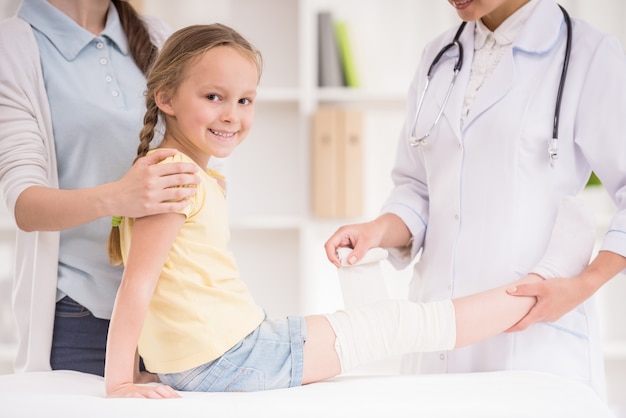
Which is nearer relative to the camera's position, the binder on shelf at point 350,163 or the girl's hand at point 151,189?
the girl's hand at point 151,189

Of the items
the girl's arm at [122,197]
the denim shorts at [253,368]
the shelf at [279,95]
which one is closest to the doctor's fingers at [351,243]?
the denim shorts at [253,368]

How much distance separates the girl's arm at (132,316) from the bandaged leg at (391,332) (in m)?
0.29

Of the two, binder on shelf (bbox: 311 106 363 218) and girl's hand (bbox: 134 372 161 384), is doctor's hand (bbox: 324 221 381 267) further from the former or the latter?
binder on shelf (bbox: 311 106 363 218)

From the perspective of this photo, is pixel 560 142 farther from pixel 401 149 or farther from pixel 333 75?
pixel 333 75

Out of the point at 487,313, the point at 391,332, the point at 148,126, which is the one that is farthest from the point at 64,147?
the point at 487,313

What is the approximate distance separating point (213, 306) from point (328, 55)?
1.85m

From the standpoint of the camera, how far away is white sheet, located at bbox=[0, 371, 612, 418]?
991mm

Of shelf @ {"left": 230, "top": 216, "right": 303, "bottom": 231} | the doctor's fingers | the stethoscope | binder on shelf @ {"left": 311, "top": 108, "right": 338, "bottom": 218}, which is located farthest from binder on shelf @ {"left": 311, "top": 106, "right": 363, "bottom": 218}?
the doctor's fingers

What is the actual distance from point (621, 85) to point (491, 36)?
300 millimetres

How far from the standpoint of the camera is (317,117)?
2779 millimetres

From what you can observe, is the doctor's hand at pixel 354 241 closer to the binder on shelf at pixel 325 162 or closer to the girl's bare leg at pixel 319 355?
the girl's bare leg at pixel 319 355

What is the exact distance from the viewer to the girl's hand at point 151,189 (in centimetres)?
109

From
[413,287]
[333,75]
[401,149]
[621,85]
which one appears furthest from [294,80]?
[621,85]

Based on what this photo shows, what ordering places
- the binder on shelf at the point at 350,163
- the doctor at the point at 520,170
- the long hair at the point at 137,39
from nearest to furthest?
1. the doctor at the point at 520,170
2. the long hair at the point at 137,39
3. the binder on shelf at the point at 350,163
